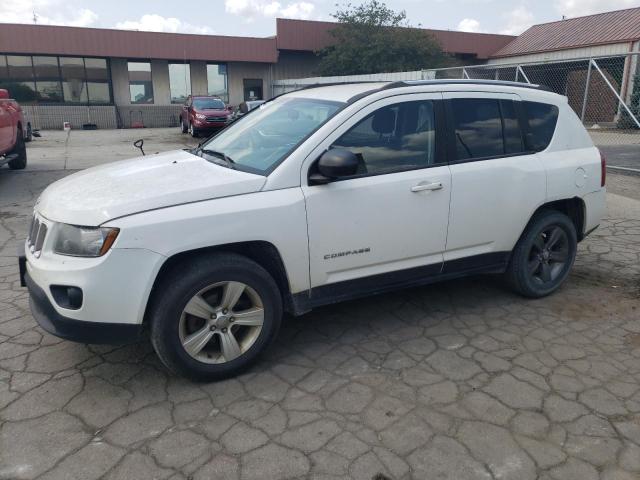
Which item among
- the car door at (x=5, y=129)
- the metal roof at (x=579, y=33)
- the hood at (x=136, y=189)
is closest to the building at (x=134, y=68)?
the metal roof at (x=579, y=33)

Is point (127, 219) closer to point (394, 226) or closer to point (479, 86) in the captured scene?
point (394, 226)

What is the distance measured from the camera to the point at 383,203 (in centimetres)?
354

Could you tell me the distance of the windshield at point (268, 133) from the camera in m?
3.51

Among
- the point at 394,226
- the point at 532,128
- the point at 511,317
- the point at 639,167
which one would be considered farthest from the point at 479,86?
the point at 639,167

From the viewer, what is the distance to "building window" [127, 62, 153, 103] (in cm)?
2859

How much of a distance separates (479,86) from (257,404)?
2.92 metres

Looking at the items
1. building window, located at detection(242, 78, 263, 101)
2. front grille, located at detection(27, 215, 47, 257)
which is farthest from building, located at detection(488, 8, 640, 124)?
front grille, located at detection(27, 215, 47, 257)

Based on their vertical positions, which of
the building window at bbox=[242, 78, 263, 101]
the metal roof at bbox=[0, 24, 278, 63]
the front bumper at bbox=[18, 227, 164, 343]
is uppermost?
the metal roof at bbox=[0, 24, 278, 63]

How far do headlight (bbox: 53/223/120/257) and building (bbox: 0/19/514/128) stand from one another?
2577 centimetres

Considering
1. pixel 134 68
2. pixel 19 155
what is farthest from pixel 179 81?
pixel 19 155

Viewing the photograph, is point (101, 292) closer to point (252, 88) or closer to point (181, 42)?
point (181, 42)

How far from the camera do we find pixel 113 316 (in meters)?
2.89

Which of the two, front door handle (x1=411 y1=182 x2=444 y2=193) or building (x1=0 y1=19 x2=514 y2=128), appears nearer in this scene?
front door handle (x1=411 y1=182 x2=444 y2=193)

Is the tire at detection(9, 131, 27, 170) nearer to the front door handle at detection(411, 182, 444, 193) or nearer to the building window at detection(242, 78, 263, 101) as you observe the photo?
the front door handle at detection(411, 182, 444, 193)
